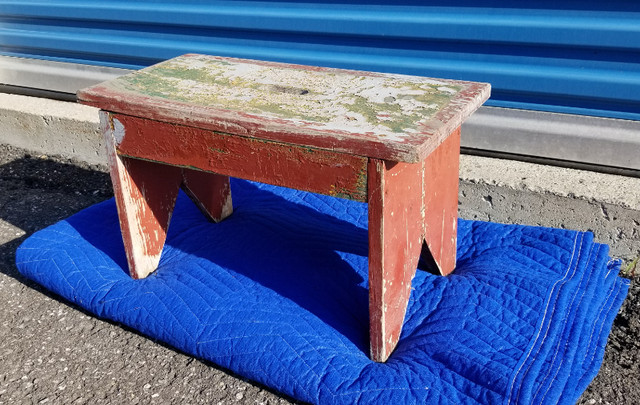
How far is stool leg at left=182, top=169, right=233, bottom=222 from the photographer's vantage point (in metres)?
2.60

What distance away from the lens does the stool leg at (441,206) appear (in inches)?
82.8

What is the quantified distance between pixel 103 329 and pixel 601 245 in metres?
1.75

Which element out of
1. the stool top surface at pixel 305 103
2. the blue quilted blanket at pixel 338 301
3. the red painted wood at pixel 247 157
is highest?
the stool top surface at pixel 305 103

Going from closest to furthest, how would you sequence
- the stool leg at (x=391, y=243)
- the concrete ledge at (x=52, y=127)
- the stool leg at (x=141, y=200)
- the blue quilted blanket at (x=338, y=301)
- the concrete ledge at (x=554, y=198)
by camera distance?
the stool leg at (x=391, y=243)
the blue quilted blanket at (x=338, y=301)
the stool leg at (x=141, y=200)
the concrete ledge at (x=554, y=198)
the concrete ledge at (x=52, y=127)

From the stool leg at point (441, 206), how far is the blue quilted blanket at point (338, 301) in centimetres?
7

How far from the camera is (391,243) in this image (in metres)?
1.89

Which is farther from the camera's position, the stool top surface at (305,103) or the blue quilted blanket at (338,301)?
the blue quilted blanket at (338,301)

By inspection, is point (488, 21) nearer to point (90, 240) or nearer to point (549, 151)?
point (549, 151)

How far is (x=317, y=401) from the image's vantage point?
189 cm

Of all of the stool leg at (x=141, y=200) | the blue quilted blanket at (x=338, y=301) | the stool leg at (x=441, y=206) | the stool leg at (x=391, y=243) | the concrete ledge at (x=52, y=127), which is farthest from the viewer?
the concrete ledge at (x=52, y=127)

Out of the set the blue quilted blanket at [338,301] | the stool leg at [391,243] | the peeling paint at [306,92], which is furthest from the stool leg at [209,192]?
the stool leg at [391,243]

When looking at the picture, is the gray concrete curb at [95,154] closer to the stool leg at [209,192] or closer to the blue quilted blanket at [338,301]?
the blue quilted blanket at [338,301]

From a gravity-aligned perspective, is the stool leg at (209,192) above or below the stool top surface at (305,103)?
below

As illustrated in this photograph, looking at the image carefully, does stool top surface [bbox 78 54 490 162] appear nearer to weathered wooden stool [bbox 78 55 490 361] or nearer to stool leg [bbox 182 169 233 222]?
weathered wooden stool [bbox 78 55 490 361]
